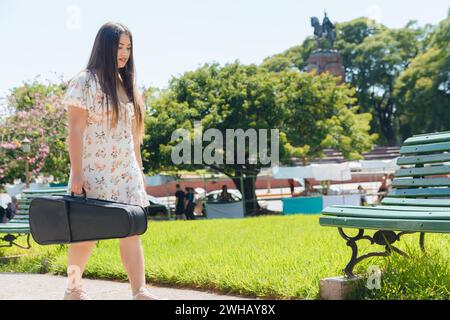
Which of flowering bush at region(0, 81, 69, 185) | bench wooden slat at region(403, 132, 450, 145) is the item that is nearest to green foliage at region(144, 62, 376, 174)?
flowering bush at region(0, 81, 69, 185)

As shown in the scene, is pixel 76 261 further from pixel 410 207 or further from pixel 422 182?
pixel 422 182

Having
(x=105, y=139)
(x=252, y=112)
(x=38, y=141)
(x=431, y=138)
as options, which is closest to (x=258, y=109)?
(x=252, y=112)

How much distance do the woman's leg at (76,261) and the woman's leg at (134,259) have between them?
215mm

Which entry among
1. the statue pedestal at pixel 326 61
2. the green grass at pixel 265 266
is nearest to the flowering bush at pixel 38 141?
the green grass at pixel 265 266

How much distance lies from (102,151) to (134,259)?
0.66 m

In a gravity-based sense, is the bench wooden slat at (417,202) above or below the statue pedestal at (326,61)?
below

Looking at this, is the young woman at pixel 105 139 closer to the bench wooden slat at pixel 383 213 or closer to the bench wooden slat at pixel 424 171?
the bench wooden slat at pixel 383 213

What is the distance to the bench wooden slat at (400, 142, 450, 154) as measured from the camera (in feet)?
16.1

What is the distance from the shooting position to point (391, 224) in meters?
3.65

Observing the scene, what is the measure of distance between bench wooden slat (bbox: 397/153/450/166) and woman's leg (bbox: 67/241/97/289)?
A: 270 centimetres

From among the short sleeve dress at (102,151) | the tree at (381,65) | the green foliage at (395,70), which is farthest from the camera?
the tree at (381,65)

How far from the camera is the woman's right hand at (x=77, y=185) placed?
356 cm

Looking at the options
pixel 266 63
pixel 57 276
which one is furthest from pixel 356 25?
pixel 57 276

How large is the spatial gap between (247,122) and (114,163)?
890 inches
